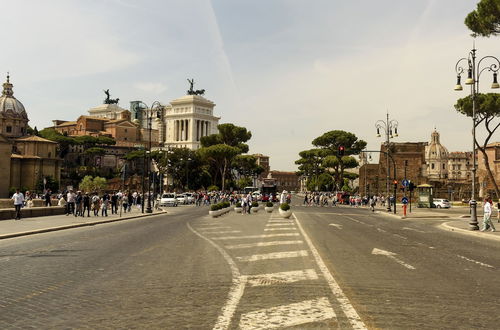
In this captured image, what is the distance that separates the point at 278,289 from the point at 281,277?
1.10 metres

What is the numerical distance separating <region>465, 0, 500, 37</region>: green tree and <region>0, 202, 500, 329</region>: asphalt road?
19.6m

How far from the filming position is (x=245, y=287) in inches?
308

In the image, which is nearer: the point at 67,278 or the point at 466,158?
the point at 67,278

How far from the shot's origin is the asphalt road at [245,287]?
5.82 metres

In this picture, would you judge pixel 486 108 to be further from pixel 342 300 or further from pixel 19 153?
pixel 19 153

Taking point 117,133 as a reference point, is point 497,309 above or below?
below

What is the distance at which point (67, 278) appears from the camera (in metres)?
8.63

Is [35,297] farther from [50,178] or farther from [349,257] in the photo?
[50,178]

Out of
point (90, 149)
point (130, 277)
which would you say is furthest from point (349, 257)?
point (90, 149)

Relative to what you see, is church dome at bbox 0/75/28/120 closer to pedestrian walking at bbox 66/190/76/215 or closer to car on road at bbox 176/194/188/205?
car on road at bbox 176/194/188/205

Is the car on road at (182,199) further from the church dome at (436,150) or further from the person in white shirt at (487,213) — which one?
the church dome at (436,150)

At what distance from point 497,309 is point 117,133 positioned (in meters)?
155

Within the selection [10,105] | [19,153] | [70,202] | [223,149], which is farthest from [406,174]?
[10,105]

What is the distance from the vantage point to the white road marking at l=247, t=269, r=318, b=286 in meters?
8.30
